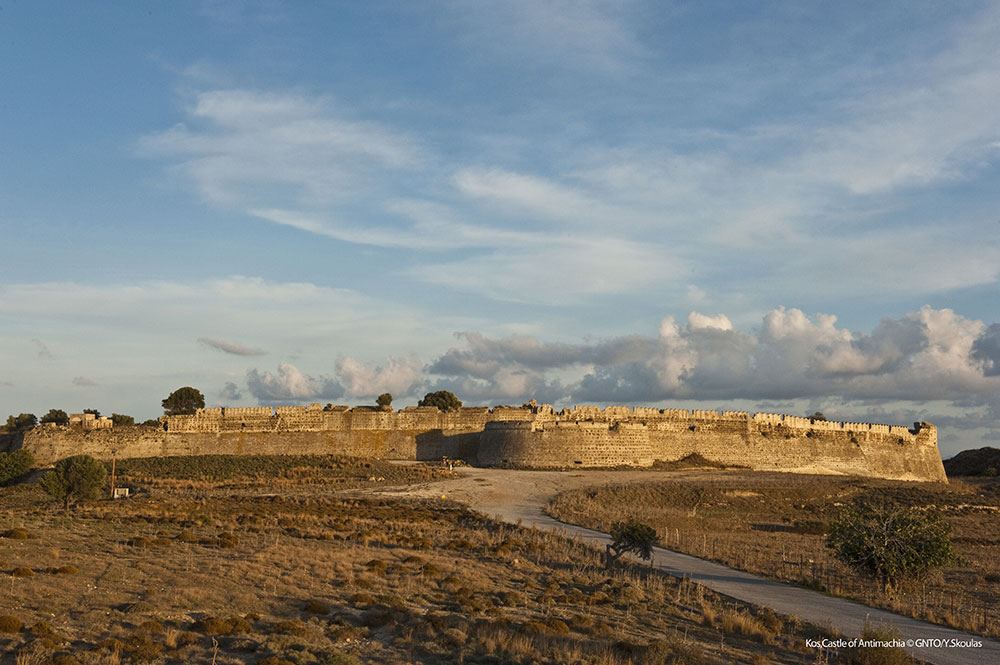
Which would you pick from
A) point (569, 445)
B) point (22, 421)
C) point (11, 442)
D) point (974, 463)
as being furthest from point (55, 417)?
point (974, 463)

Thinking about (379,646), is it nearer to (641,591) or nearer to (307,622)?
(307,622)

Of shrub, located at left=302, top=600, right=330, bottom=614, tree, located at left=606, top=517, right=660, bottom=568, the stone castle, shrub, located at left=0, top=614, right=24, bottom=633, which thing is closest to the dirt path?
tree, located at left=606, top=517, right=660, bottom=568

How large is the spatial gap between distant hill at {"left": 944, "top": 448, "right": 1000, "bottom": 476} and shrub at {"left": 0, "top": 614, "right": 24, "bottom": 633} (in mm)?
85929

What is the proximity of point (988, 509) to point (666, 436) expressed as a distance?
24223mm

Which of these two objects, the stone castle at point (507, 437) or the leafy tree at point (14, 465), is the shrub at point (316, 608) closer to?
the stone castle at point (507, 437)

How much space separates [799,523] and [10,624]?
33588 mm

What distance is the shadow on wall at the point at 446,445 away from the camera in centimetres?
6712

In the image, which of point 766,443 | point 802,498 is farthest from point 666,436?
point 802,498

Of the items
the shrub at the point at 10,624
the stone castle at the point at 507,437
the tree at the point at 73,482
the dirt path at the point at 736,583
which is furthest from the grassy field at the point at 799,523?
the tree at the point at 73,482

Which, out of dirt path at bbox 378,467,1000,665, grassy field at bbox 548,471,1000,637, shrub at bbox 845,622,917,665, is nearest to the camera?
shrub at bbox 845,622,917,665

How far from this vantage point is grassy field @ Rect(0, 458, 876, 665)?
12.6 meters

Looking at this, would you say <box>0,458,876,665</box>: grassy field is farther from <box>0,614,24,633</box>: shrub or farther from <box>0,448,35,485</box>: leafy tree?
<box>0,448,35,485</box>: leafy tree

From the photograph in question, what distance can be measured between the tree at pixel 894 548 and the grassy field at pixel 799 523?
58 centimetres

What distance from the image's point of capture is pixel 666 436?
6444 centimetres
